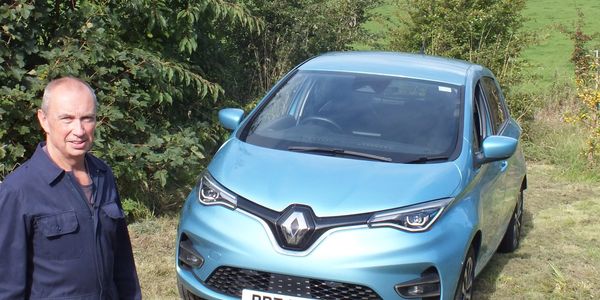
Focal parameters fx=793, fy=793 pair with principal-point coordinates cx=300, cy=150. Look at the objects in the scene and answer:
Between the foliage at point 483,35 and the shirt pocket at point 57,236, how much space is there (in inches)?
360

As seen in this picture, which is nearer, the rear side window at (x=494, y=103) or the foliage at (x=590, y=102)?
the rear side window at (x=494, y=103)

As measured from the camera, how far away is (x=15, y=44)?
19.5 feet

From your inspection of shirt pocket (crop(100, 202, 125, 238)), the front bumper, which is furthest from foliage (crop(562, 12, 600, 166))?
shirt pocket (crop(100, 202, 125, 238))

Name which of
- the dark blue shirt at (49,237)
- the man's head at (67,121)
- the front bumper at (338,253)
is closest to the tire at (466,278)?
the front bumper at (338,253)

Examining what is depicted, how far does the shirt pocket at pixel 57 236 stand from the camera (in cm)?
238

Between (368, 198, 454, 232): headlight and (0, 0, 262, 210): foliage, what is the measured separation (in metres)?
2.73

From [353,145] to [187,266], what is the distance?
1.24 m

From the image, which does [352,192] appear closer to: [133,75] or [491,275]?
[491,275]

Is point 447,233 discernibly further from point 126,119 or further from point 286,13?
point 286,13

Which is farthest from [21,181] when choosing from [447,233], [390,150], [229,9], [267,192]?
[229,9]

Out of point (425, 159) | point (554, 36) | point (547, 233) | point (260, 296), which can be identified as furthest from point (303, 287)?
point (554, 36)

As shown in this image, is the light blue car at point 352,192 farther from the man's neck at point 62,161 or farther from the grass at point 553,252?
the man's neck at point 62,161

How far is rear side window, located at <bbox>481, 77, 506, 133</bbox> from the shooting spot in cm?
582

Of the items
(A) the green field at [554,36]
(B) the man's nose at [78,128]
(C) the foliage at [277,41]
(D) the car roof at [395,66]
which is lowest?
(A) the green field at [554,36]
